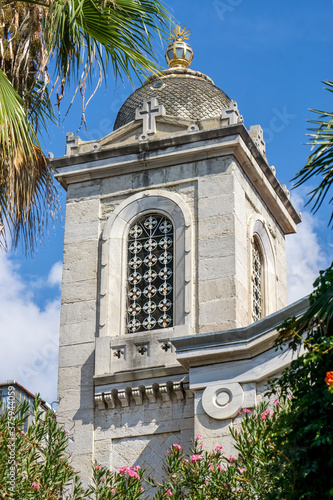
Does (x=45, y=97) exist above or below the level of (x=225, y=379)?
above

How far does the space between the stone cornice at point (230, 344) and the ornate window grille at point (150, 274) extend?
15.9 ft

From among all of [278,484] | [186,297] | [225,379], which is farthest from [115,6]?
[186,297]

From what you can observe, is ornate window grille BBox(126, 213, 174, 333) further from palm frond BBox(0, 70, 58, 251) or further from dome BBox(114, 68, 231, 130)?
palm frond BBox(0, 70, 58, 251)

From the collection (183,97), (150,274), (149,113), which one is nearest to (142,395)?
(150,274)

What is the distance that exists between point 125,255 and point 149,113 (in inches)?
133

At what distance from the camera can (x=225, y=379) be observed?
18.2m

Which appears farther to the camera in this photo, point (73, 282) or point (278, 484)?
point (73, 282)

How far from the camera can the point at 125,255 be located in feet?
79.9

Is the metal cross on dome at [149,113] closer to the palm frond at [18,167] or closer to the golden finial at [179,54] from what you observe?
the golden finial at [179,54]

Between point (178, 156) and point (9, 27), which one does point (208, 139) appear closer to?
point (178, 156)

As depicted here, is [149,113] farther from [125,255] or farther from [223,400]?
[223,400]

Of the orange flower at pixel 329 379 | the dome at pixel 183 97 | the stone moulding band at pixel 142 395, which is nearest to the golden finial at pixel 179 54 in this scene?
the dome at pixel 183 97

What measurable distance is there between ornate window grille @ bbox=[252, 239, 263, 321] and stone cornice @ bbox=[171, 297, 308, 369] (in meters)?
6.37

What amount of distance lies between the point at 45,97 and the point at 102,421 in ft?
35.7
